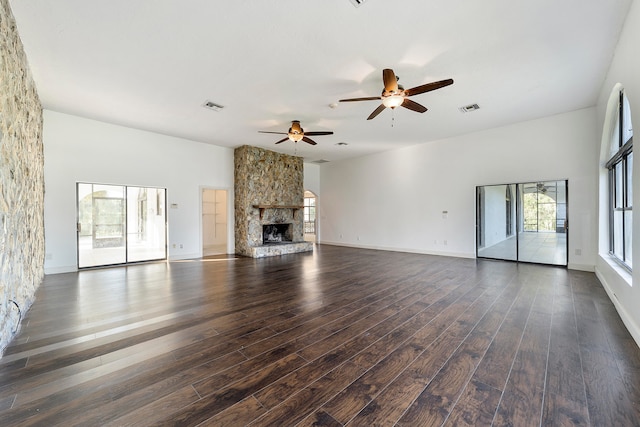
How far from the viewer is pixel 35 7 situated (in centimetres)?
261

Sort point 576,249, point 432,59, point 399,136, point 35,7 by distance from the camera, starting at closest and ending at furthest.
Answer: point 35,7 → point 432,59 → point 576,249 → point 399,136

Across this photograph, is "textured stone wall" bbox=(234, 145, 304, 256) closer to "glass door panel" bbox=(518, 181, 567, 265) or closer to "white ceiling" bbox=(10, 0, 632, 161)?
"white ceiling" bbox=(10, 0, 632, 161)

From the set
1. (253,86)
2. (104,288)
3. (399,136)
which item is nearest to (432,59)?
(253,86)

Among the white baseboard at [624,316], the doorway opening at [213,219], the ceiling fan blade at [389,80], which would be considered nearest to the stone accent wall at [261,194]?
the doorway opening at [213,219]

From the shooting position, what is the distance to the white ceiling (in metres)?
2.66

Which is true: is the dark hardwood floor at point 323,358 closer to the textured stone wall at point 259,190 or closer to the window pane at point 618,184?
the window pane at point 618,184

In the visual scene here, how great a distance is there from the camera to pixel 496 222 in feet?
22.3

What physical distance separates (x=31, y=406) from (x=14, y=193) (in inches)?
101

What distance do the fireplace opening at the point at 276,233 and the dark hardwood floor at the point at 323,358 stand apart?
14.5 feet

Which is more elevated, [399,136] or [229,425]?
[399,136]

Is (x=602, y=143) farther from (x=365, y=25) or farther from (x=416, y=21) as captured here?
(x=365, y=25)

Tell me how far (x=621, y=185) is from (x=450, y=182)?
3.46 metres

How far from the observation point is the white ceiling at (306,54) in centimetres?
266

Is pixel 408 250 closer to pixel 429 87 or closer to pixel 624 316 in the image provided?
pixel 624 316
